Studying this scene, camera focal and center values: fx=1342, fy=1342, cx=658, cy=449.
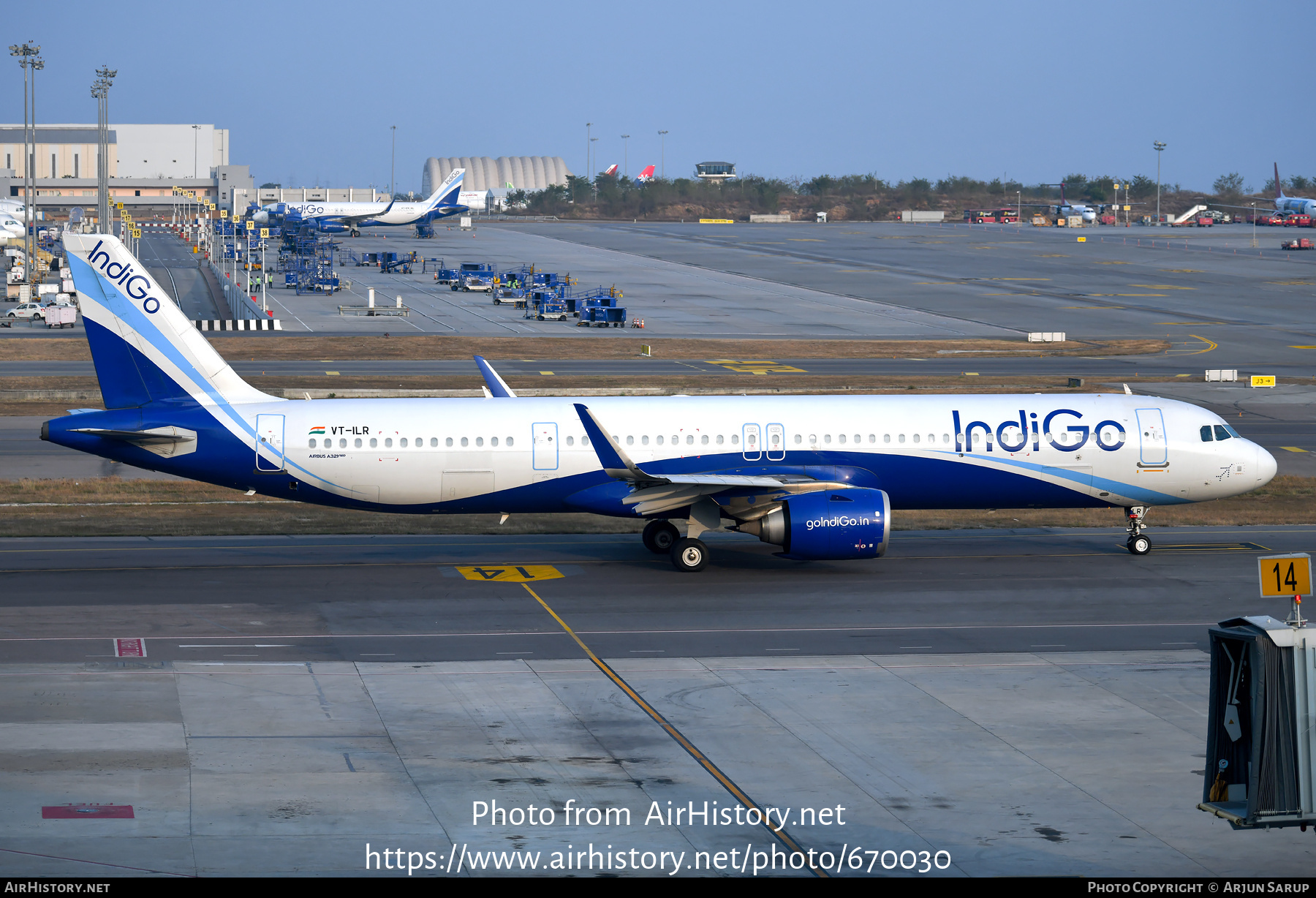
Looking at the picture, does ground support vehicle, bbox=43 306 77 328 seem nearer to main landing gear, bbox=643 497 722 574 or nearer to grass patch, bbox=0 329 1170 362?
grass patch, bbox=0 329 1170 362

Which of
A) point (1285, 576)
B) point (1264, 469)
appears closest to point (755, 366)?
point (1264, 469)

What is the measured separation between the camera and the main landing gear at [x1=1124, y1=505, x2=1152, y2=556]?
35156 millimetres

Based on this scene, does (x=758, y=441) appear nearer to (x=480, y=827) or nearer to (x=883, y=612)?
(x=883, y=612)

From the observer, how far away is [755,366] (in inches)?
2987

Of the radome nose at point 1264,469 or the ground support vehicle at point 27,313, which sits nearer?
the radome nose at point 1264,469

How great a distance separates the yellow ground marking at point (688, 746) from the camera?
16.7 m

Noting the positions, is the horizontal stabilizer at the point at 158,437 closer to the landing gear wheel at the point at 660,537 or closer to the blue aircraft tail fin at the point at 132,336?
the blue aircraft tail fin at the point at 132,336

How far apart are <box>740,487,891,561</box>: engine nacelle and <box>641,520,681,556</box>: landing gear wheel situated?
14.9ft

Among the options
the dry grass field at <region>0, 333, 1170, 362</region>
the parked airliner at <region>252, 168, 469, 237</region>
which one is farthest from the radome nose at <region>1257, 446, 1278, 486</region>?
the parked airliner at <region>252, 168, 469, 237</region>

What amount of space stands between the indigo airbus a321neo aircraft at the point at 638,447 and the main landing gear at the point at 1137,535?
0.19 feet

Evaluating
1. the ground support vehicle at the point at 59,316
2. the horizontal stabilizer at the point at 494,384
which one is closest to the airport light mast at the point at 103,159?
the ground support vehicle at the point at 59,316

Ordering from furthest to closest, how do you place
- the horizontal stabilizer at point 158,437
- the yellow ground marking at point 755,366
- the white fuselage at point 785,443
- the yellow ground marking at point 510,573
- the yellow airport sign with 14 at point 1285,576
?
the yellow ground marking at point 755,366 < the white fuselage at point 785,443 < the yellow ground marking at point 510,573 < the horizontal stabilizer at point 158,437 < the yellow airport sign with 14 at point 1285,576

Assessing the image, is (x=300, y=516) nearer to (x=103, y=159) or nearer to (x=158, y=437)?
(x=158, y=437)

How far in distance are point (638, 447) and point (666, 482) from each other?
2.17 metres
